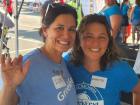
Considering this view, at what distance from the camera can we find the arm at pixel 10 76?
143 cm

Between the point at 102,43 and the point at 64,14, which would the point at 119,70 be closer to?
the point at 102,43

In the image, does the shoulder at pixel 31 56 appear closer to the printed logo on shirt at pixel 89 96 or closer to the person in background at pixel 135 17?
the printed logo on shirt at pixel 89 96

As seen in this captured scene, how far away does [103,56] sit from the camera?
78.1 inches

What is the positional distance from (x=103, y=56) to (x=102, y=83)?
8.5 inches

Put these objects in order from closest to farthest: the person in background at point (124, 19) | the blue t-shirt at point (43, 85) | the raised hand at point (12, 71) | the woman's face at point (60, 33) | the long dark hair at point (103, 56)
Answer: the raised hand at point (12, 71)
the blue t-shirt at point (43, 85)
the woman's face at point (60, 33)
the long dark hair at point (103, 56)
the person in background at point (124, 19)

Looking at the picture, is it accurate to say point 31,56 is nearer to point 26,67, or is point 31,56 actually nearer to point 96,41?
point 26,67

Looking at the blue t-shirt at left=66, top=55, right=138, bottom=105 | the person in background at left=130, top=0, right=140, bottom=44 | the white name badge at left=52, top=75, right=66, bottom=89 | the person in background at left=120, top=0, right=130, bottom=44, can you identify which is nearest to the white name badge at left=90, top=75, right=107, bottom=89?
the blue t-shirt at left=66, top=55, right=138, bottom=105

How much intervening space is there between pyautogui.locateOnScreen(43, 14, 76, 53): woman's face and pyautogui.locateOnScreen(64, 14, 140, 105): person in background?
0.61 ft

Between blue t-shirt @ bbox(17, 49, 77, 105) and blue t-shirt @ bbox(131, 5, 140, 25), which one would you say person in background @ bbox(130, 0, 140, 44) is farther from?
blue t-shirt @ bbox(17, 49, 77, 105)

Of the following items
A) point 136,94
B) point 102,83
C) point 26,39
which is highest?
point 102,83

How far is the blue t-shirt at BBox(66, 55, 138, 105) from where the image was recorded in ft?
5.96

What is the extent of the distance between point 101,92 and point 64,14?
18.8 inches

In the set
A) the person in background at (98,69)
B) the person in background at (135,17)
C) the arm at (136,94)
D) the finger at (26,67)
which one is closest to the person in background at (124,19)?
the person in background at (135,17)

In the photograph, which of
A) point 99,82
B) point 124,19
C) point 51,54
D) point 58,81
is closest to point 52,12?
point 51,54
